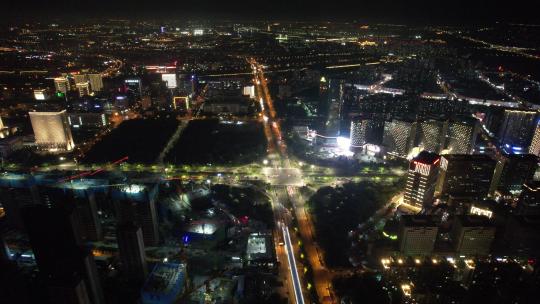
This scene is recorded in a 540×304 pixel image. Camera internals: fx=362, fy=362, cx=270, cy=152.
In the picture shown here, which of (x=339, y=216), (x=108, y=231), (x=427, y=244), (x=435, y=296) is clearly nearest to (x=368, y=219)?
(x=339, y=216)

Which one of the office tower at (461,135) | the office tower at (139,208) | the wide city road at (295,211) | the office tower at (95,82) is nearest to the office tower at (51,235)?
the office tower at (139,208)

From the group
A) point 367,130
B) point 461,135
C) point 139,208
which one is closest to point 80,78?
point 139,208

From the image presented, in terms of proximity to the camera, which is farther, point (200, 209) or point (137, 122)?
point (137, 122)

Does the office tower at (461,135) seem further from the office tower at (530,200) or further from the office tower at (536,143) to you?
the office tower at (530,200)

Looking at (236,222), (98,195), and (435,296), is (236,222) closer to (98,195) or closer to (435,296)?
(98,195)

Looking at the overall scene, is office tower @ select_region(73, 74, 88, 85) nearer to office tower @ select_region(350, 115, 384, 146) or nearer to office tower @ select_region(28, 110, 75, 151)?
office tower @ select_region(28, 110, 75, 151)
